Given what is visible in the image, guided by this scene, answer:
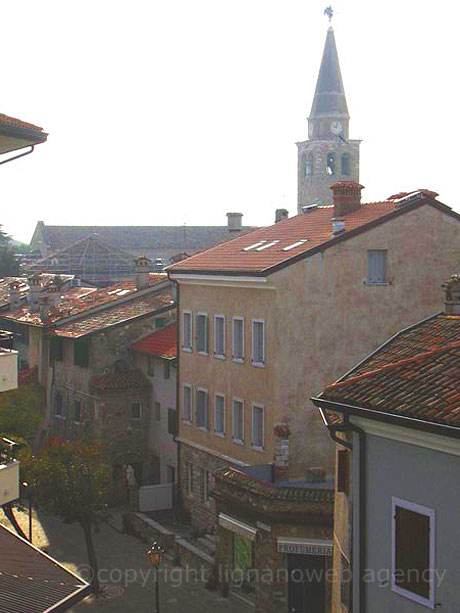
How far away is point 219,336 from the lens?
31672 mm

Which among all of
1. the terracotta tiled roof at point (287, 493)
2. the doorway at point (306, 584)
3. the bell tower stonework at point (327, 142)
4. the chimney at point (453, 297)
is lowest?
the doorway at point (306, 584)

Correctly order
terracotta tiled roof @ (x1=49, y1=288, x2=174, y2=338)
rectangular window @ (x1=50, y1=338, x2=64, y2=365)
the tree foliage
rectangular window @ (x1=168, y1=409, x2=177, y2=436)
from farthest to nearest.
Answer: rectangular window @ (x1=50, y1=338, x2=64, y2=365), terracotta tiled roof @ (x1=49, y1=288, x2=174, y2=338), the tree foliage, rectangular window @ (x1=168, y1=409, x2=177, y2=436)

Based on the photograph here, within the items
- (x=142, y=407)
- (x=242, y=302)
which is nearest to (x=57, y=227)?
(x=142, y=407)

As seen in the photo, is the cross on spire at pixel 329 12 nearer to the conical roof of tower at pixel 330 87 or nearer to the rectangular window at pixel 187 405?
the conical roof of tower at pixel 330 87

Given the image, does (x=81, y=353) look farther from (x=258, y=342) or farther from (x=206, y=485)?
(x=258, y=342)

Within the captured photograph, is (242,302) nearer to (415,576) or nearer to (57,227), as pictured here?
(415,576)

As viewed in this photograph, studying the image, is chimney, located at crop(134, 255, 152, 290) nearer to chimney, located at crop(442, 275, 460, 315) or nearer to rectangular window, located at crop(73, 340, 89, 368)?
rectangular window, located at crop(73, 340, 89, 368)

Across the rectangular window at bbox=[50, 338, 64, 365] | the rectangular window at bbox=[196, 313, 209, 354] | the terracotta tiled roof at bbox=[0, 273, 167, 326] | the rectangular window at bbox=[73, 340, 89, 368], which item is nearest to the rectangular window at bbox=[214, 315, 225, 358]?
the rectangular window at bbox=[196, 313, 209, 354]

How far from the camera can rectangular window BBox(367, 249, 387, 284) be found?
2941cm

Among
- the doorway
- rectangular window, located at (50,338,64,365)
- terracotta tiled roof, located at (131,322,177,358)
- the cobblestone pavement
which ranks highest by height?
terracotta tiled roof, located at (131,322,177,358)

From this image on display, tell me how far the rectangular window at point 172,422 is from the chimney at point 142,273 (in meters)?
7.93

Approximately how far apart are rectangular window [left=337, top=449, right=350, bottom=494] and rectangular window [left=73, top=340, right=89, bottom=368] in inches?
1006

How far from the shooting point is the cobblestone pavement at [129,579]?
1013 inches

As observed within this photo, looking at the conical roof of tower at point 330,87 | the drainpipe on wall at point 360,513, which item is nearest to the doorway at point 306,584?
the drainpipe on wall at point 360,513
